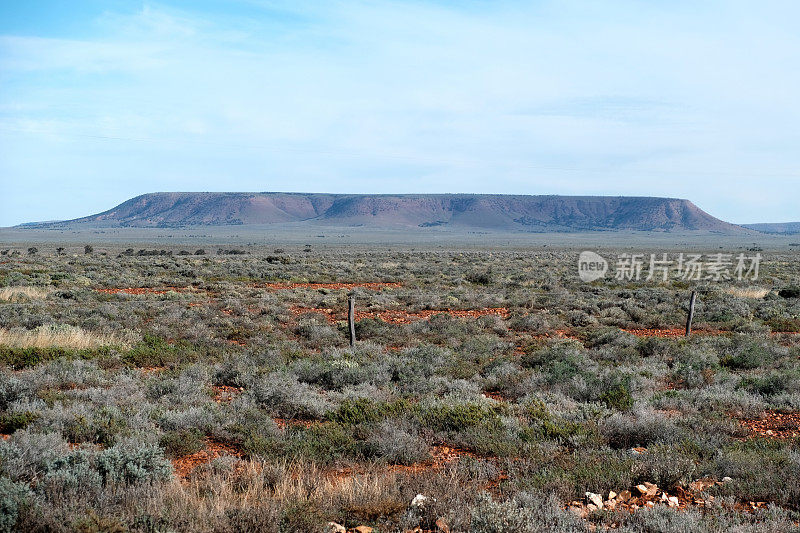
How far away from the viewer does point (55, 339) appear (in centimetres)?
1150

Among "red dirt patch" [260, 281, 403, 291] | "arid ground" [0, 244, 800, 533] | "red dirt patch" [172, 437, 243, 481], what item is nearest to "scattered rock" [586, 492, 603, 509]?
"arid ground" [0, 244, 800, 533]

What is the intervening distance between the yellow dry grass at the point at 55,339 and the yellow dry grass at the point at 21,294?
777 centimetres

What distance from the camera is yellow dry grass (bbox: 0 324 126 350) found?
1105 cm

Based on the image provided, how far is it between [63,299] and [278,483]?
1856cm

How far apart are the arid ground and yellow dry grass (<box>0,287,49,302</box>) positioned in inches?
106

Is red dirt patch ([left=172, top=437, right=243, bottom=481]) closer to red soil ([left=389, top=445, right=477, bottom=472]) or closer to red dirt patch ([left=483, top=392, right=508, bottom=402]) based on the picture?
red soil ([left=389, top=445, right=477, bottom=472])

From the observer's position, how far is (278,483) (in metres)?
4.83

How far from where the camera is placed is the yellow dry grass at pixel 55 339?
36.3ft

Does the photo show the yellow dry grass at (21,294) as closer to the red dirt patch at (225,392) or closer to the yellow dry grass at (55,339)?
the yellow dry grass at (55,339)

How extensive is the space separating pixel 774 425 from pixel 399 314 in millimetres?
12870

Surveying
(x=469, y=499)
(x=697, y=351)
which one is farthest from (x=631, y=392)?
(x=469, y=499)

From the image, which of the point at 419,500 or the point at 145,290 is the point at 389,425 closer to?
the point at 419,500

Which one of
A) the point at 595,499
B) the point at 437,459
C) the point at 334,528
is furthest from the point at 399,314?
the point at 334,528

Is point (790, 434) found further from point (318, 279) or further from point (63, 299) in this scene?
point (318, 279)
